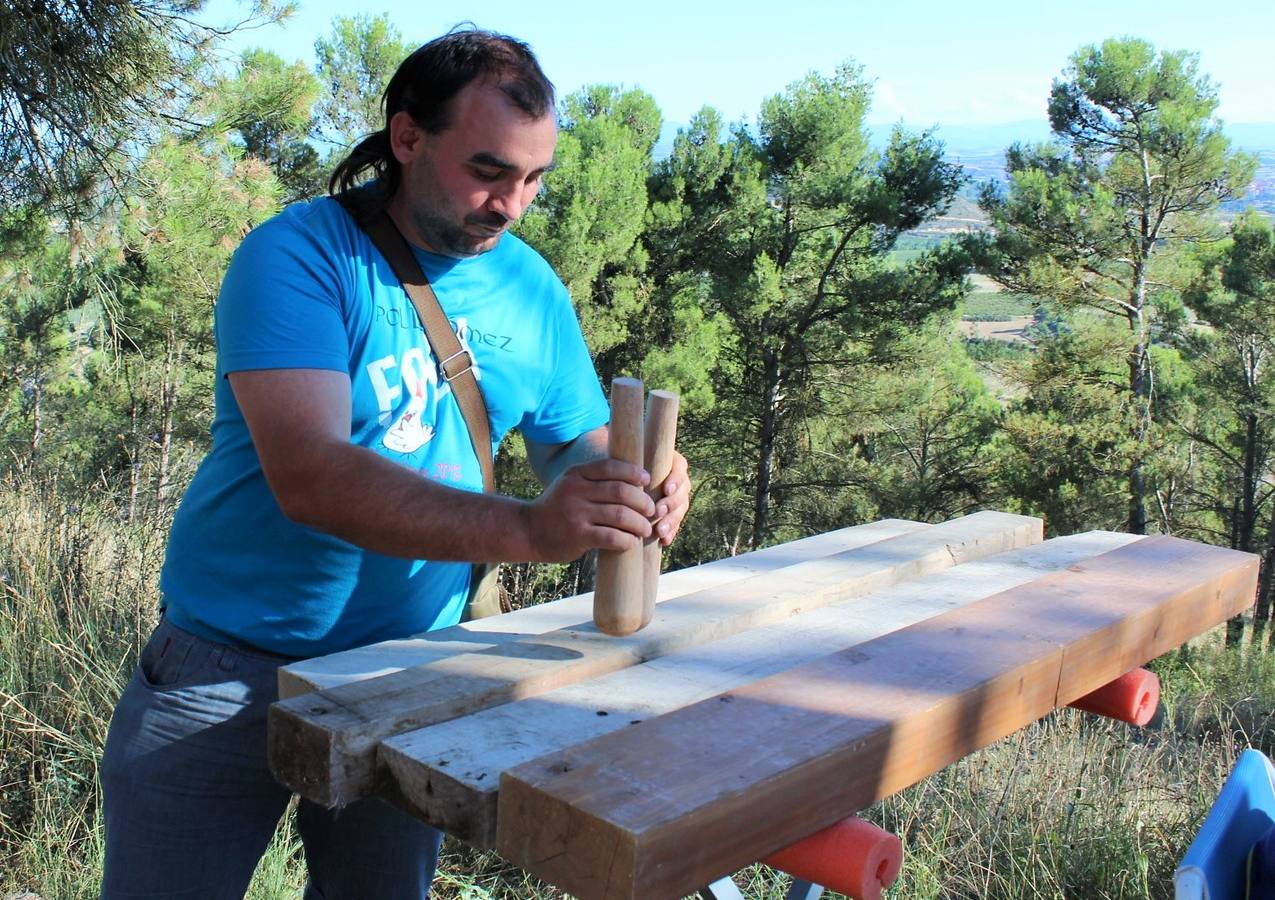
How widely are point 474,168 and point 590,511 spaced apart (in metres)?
0.56

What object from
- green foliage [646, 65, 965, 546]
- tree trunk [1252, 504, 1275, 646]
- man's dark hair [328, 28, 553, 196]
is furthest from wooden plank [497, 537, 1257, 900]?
tree trunk [1252, 504, 1275, 646]

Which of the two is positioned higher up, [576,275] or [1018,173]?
[1018,173]

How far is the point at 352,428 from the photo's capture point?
159 centimetres

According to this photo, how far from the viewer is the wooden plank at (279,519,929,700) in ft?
4.49

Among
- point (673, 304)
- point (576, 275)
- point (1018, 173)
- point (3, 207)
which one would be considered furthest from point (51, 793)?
point (1018, 173)

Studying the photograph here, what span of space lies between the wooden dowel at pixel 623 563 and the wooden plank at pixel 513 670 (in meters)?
0.03

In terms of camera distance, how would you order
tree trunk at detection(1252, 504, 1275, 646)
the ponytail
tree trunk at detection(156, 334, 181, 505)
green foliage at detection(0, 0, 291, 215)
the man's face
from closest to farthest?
1. the man's face
2. the ponytail
3. green foliage at detection(0, 0, 291, 215)
4. tree trunk at detection(156, 334, 181, 505)
5. tree trunk at detection(1252, 504, 1275, 646)

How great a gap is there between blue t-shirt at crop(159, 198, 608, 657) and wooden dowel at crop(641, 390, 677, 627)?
33 cm

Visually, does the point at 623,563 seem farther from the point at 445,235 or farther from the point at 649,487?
the point at 445,235

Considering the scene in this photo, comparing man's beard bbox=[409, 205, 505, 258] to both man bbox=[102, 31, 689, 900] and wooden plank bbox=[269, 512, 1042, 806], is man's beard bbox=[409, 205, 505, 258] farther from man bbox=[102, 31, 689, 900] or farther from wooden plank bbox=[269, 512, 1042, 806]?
wooden plank bbox=[269, 512, 1042, 806]

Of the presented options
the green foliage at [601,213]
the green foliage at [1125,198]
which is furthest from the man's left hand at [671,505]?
the green foliage at [1125,198]

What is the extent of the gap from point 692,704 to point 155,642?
902 mm

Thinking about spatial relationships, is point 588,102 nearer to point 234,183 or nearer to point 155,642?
point 234,183

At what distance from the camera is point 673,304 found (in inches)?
785
